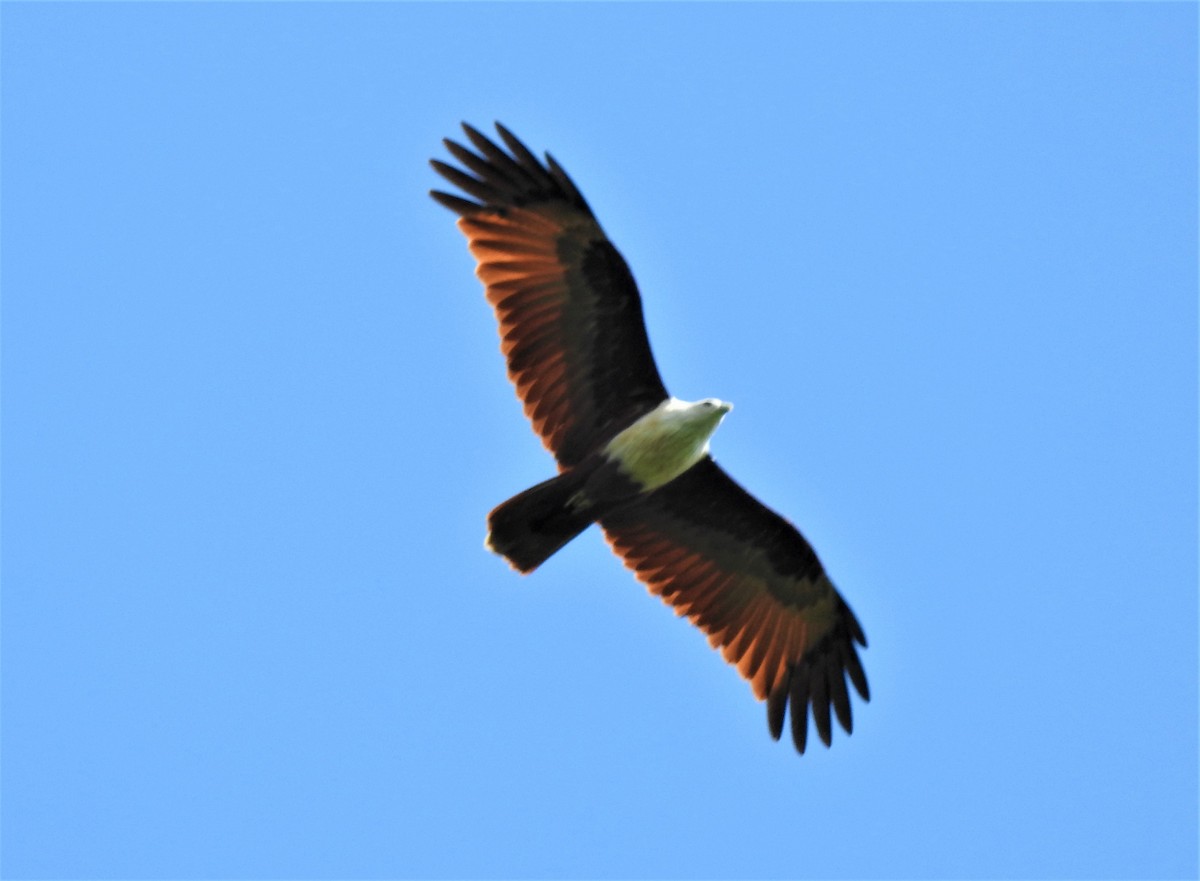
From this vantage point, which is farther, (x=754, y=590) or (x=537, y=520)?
(x=754, y=590)

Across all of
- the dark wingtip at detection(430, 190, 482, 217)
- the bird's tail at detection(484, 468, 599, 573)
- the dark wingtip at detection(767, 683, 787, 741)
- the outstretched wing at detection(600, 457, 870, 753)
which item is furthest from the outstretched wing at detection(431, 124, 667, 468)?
the dark wingtip at detection(767, 683, 787, 741)

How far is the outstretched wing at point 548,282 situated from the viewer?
47.9 ft

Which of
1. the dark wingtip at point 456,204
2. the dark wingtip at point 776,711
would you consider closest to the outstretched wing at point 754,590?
the dark wingtip at point 776,711

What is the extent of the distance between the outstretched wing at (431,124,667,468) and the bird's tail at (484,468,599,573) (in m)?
0.36

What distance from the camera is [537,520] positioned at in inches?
562

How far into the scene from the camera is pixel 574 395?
14688 millimetres

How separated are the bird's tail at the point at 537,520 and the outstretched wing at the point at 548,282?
36cm

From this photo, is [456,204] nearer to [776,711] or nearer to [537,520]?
[537,520]

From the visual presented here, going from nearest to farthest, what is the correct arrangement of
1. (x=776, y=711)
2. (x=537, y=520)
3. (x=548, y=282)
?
(x=537, y=520) → (x=548, y=282) → (x=776, y=711)

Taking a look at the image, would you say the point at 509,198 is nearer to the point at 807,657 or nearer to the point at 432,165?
the point at 432,165

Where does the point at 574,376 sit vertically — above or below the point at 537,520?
above

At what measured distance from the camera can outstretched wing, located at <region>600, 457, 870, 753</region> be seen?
15359 mm

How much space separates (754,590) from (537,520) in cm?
239

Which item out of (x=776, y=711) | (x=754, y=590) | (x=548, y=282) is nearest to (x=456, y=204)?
(x=548, y=282)
